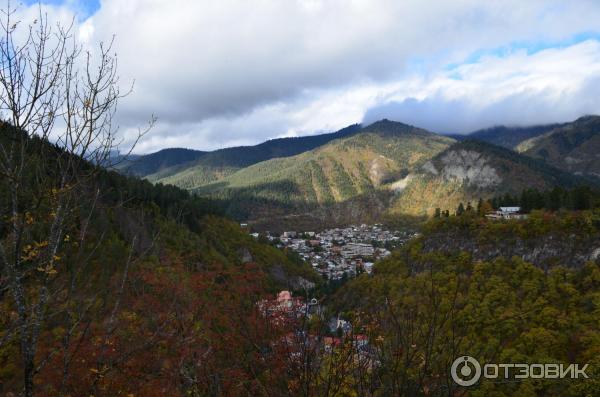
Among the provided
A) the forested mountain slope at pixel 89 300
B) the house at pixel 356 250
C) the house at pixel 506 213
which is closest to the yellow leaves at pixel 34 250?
the forested mountain slope at pixel 89 300

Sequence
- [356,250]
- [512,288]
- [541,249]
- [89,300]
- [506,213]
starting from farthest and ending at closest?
1. [356,250]
2. [506,213]
3. [541,249]
4. [512,288]
5. [89,300]

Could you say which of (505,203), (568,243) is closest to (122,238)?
(568,243)

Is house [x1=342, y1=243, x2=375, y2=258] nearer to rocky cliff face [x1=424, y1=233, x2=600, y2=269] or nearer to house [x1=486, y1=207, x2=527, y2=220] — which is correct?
house [x1=486, y1=207, x2=527, y2=220]

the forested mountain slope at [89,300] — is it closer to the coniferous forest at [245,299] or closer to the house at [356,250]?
the coniferous forest at [245,299]

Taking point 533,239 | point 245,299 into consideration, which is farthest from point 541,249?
point 245,299

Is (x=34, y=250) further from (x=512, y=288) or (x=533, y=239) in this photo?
(x=533, y=239)

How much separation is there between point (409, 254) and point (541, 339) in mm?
28922

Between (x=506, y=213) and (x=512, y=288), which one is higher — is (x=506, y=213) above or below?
above

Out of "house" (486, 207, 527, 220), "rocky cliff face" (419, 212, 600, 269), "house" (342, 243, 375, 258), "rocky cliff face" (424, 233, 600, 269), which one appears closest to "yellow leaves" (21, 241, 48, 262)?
"rocky cliff face" (419, 212, 600, 269)

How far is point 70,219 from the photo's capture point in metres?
5.75

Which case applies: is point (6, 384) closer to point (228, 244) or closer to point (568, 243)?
point (568, 243)

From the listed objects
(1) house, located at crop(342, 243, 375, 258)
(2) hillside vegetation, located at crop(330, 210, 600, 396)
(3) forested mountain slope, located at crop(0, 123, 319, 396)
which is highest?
(3) forested mountain slope, located at crop(0, 123, 319, 396)

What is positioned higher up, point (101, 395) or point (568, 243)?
point (101, 395)

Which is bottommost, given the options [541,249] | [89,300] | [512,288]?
[512,288]
